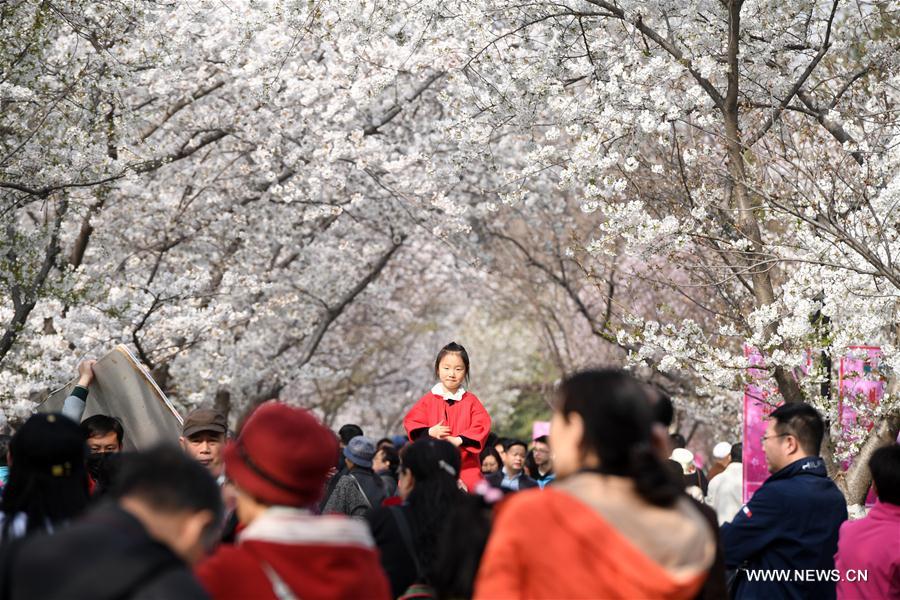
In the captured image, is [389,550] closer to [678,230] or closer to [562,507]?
[562,507]

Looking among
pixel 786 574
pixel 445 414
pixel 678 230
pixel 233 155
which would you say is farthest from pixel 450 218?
pixel 786 574

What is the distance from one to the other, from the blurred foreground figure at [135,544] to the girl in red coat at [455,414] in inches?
158

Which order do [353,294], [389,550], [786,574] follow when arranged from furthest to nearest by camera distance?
[353,294] → [786,574] → [389,550]

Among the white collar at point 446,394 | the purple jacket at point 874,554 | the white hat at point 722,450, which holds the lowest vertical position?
the white hat at point 722,450

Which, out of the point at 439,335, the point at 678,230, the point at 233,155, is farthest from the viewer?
the point at 439,335

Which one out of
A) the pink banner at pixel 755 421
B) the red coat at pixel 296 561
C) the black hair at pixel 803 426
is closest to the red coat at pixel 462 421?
the black hair at pixel 803 426

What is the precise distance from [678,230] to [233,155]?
8.25 metres

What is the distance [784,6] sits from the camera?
29.2ft

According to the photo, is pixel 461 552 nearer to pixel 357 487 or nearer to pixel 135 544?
pixel 135 544

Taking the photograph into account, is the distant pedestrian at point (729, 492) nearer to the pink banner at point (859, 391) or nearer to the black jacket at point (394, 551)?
the pink banner at point (859, 391)

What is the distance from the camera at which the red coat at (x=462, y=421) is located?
22.7 feet

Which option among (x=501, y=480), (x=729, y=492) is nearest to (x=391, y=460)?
(x=501, y=480)

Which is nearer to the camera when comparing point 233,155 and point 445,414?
point 445,414

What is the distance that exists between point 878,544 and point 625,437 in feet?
8.03
